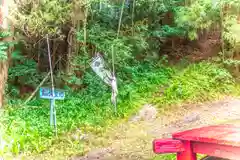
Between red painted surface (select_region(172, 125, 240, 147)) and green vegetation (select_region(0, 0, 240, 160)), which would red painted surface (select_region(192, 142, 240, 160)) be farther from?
green vegetation (select_region(0, 0, 240, 160))

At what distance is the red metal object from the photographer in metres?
2.30

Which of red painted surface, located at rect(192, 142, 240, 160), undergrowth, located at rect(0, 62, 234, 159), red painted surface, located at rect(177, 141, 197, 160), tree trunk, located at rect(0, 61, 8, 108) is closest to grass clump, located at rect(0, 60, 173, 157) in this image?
undergrowth, located at rect(0, 62, 234, 159)

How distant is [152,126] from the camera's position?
7.68 meters

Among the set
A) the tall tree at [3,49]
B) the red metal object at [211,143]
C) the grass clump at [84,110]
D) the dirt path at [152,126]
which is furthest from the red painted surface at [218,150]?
the tall tree at [3,49]

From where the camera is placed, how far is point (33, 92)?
887 cm

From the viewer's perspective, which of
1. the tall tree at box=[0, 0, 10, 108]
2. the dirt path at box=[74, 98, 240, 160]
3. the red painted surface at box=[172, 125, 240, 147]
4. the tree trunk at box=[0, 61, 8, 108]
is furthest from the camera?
the tree trunk at box=[0, 61, 8, 108]

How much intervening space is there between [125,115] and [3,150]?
3384 mm

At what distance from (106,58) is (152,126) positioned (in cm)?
252

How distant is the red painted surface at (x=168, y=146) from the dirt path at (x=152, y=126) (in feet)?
10.3

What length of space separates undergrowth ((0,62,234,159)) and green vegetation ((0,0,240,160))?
0.08ft

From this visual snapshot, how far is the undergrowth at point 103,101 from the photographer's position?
256 inches

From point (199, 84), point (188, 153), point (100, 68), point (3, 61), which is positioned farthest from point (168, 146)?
point (199, 84)

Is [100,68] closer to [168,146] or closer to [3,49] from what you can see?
[3,49]

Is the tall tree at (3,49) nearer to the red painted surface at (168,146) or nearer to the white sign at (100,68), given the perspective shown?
the white sign at (100,68)
